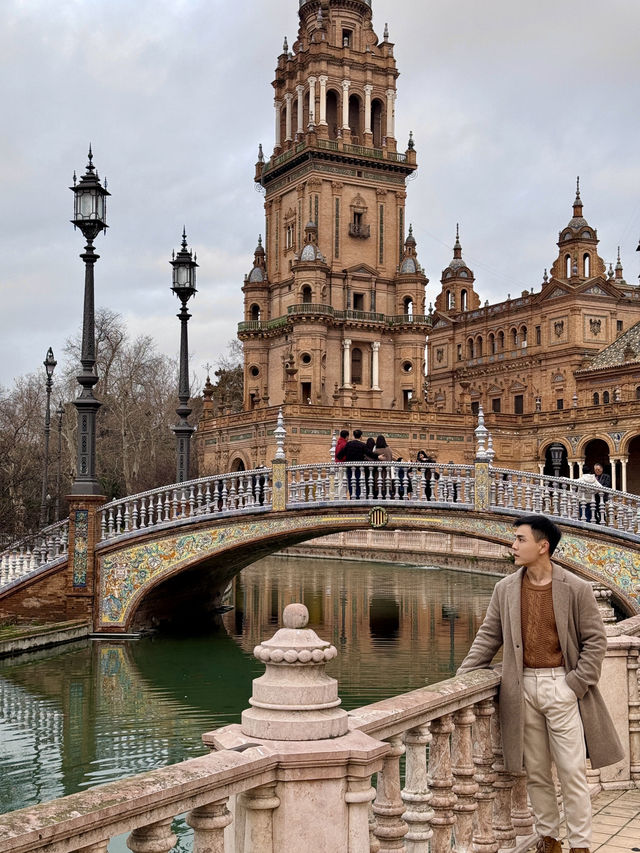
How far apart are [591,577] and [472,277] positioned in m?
60.0

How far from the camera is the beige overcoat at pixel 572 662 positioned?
16.4ft

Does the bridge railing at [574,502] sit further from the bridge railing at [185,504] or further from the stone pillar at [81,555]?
the stone pillar at [81,555]

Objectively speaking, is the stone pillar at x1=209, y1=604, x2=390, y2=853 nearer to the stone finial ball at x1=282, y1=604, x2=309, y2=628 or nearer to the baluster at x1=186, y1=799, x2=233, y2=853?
the stone finial ball at x1=282, y1=604, x2=309, y2=628

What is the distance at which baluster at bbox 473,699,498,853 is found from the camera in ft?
17.1

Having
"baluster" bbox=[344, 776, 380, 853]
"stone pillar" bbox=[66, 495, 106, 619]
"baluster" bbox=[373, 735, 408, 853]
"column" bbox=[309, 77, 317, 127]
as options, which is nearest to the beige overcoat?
"baluster" bbox=[373, 735, 408, 853]

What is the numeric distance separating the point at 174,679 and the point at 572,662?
13.4 meters

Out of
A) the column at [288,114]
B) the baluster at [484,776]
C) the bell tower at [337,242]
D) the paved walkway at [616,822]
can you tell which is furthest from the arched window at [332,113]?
the baluster at [484,776]

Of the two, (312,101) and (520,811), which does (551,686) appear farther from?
(312,101)

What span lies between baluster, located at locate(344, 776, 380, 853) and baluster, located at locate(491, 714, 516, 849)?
1716 mm

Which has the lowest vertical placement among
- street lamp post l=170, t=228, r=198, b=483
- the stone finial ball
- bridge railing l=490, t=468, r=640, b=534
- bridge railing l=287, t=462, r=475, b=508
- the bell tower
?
the stone finial ball

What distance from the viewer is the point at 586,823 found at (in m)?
5.07

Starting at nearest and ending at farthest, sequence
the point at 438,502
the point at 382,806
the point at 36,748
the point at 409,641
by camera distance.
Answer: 1. the point at 382,806
2. the point at 36,748
3. the point at 438,502
4. the point at 409,641

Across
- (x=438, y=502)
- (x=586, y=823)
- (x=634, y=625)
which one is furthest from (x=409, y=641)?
(x=586, y=823)

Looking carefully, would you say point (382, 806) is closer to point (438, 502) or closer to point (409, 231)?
point (438, 502)
